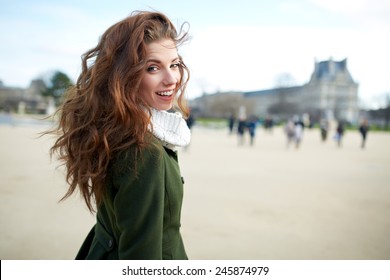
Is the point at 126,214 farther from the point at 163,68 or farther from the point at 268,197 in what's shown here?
the point at 268,197

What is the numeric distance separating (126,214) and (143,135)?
272 mm

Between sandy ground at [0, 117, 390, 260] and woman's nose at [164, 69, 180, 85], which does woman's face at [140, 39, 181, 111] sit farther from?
sandy ground at [0, 117, 390, 260]

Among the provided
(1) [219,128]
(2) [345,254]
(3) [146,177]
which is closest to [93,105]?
(3) [146,177]

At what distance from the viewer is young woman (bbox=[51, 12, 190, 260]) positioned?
1.15 metres

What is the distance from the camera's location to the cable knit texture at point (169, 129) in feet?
4.31

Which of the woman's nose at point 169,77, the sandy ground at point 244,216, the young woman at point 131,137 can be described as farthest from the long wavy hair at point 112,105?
the sandy ground at point 244,216

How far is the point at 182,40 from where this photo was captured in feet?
4.87

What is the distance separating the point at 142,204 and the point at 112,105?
39 centimetres

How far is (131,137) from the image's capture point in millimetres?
1207

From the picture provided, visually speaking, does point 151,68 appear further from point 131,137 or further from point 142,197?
point 142,197

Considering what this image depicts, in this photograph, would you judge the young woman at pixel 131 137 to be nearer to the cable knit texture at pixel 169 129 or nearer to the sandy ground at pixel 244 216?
the cable knit texture at pixel 169 129

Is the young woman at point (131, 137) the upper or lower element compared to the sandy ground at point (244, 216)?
upper

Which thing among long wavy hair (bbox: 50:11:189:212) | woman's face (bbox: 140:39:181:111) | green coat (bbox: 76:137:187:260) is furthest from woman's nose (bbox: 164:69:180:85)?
green coat (bbox: 76:137:187:260)
